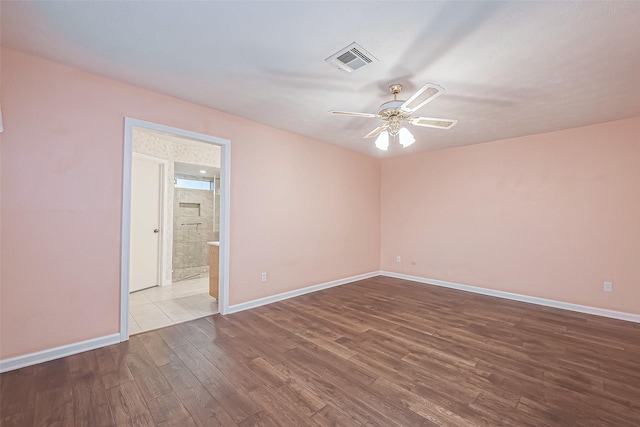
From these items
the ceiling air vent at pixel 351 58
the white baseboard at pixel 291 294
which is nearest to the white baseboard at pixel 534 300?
the white baseboard at pixel 291 294

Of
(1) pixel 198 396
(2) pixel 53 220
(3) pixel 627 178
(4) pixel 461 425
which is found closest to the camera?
(4) pixel 461 425

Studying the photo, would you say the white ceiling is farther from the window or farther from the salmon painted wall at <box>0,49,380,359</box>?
the window

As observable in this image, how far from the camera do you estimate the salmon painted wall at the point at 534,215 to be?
11.0ft

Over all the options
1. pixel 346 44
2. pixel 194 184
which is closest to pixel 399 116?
pixel 346 44

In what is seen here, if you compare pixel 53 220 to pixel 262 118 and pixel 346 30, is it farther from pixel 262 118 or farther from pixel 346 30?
pixel 346 30

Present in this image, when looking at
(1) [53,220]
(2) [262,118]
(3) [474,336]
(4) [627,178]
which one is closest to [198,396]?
(1) [53,220]

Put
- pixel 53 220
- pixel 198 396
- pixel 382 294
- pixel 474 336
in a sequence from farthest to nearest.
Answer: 1. pixel 382 294
2. pixel 474 336
3. pixel 53 220
4. pixel 198 396

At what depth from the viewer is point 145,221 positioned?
14.2 ft

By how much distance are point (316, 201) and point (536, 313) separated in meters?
3.35

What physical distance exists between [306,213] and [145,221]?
8.58ft

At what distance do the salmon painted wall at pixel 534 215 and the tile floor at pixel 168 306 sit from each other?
3707 mm

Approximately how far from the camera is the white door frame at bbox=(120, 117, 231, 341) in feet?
8.41

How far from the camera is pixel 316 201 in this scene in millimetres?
4426

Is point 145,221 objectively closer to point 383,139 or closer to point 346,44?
point 383,139
